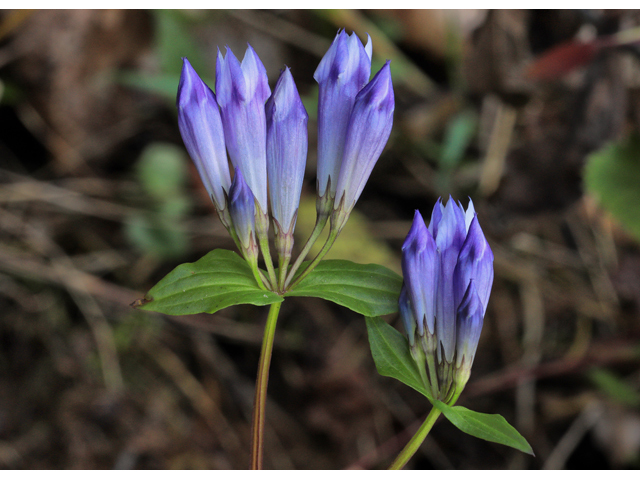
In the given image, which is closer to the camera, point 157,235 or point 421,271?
point 421,271

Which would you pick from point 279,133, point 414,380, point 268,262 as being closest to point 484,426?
point 414,380

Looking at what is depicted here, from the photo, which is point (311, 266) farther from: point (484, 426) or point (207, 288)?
point (484, 426)

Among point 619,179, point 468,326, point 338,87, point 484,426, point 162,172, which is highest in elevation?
point 619,179

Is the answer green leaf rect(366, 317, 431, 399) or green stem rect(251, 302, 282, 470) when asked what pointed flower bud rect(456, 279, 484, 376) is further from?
green stem rect(251, 302, 282, 470)

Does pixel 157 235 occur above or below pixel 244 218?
below

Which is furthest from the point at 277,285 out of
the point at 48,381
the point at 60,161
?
the point at 60,161

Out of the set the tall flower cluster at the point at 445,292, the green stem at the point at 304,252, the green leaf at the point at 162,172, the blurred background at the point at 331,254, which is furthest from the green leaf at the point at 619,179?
the green leaf at the point at 162,172

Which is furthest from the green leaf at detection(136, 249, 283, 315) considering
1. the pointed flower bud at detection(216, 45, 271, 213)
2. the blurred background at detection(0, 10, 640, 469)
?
the blurred background at detection(0, 10, 640, 469)
